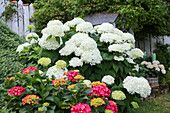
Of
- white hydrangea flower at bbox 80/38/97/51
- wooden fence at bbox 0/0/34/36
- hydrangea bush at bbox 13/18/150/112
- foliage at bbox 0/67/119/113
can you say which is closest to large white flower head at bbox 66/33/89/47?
hydrangea bush at bbox 13/18/150/112

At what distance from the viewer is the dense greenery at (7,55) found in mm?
2220

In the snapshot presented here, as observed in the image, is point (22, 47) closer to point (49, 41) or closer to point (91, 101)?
point (49, 41)

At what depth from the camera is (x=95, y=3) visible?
5.03 meters

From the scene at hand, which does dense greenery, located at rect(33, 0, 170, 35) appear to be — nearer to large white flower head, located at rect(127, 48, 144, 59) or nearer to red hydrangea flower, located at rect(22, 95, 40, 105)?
large white flower head, located at rect(127, 48, 144, 59)

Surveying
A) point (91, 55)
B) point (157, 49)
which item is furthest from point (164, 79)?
point (91, 55)

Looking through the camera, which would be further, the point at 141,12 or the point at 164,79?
the point at 164,79

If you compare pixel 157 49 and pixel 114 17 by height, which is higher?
pixel 114 17

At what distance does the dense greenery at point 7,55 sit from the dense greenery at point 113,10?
7.12 ft

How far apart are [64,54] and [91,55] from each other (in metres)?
0.33

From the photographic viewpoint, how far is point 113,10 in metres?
4.81

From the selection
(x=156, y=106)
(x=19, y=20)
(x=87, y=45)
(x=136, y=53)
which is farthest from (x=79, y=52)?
(x=19, y=20)

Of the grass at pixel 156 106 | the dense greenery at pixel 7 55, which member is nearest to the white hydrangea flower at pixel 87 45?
the dense greenery at pixel 7 55

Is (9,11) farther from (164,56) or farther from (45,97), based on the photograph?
(164,56)

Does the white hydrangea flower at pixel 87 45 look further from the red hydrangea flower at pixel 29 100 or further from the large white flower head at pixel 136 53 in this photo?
the red hydrangea flower at pixel 29 100
